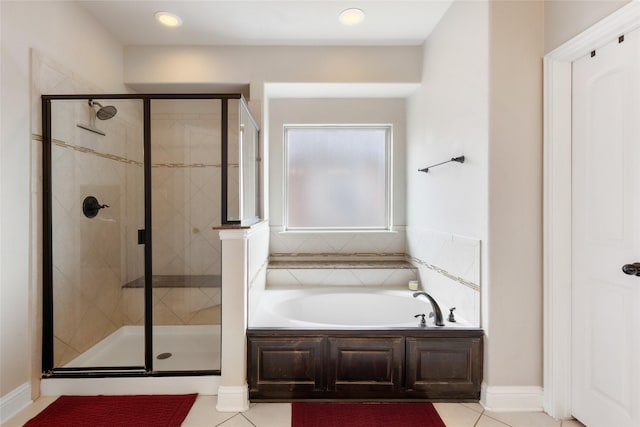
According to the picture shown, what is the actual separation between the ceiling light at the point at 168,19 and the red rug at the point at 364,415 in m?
2.72

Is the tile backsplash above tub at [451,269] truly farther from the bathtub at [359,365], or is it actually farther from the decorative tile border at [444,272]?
the bathtub at [359,365]

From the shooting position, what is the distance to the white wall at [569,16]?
148cm

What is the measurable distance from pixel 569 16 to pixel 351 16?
130 cm

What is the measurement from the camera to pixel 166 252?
2498 mm

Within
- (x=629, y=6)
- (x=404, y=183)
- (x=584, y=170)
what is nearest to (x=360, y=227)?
(x=404, y=183)

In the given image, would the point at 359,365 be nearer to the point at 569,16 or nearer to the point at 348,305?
the point at 348,305

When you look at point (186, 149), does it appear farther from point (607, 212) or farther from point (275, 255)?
point (607, 212)

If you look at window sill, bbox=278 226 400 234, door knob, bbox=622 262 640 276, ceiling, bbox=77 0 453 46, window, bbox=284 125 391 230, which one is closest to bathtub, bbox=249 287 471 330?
window sill, bbox=278 226 400 234

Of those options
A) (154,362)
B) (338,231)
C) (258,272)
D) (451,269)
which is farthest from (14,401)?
(451,269)

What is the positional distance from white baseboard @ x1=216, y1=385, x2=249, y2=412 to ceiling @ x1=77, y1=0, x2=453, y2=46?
8.08 ft

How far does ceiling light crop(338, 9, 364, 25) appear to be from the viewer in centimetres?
228

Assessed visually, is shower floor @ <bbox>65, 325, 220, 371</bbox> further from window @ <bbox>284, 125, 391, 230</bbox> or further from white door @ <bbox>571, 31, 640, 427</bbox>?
white door @ <bbox>571, 31, 640, 427</bbox>

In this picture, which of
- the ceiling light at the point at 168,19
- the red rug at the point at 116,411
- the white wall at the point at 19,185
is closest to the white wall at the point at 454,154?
the red rug at the point at 116,411

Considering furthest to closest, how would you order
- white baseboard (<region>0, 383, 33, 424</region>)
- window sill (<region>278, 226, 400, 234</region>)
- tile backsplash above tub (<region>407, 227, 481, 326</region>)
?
window sill (<region>278, 226, 400, 234</region>) → tile backsplash above tub (<region>407, 227, 481, 326</region>) → white baseboard (<region>0, 383, 33, 424</region>)
